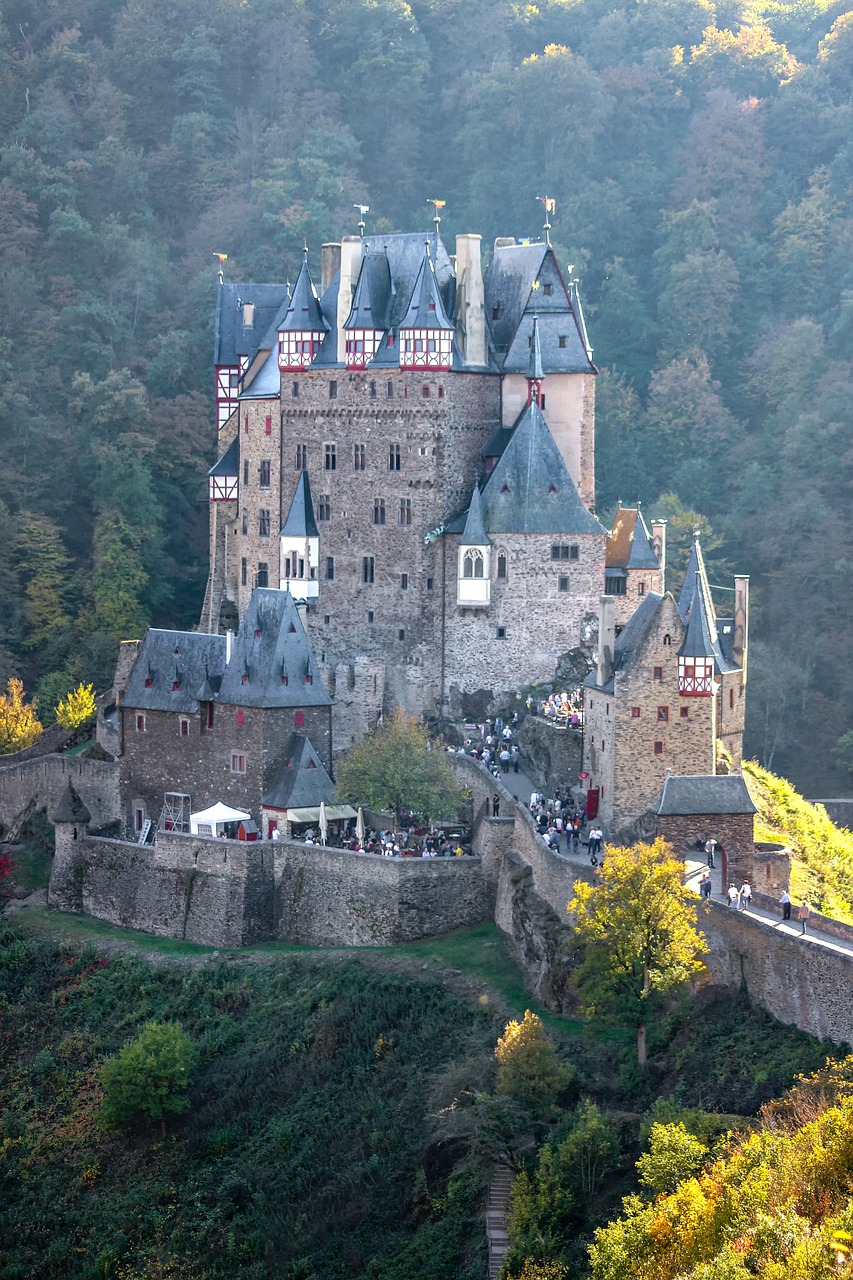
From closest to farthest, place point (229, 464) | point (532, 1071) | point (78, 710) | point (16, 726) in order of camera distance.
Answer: point (532, 1071) → point (78, 710) → point (16, 726) → point (229, 464)

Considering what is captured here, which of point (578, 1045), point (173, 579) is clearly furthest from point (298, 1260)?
point (173, 579)

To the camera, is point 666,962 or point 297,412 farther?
point 297,412

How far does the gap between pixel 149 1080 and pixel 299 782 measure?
9063 mm

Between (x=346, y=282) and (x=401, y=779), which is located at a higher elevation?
(x=346, y=282)

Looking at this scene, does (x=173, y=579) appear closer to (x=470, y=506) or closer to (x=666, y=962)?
(x=470, y=506)

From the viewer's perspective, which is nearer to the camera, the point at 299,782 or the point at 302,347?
the point at 299,782

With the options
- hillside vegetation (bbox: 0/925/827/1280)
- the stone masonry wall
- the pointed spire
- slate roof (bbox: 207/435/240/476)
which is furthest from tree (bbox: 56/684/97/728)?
the pointed spire

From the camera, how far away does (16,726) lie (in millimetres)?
70375

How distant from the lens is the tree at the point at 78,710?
6956 centimetres

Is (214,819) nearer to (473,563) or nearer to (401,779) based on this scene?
(401,779)

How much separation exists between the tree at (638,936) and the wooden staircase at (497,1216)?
11.5ft

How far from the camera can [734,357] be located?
96.2 meters

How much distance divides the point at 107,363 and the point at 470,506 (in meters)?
27.7

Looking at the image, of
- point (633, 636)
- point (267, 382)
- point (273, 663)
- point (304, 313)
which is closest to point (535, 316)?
point (304, 313)
